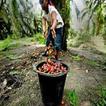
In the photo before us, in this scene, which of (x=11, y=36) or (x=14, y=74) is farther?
(x=11, y=36)

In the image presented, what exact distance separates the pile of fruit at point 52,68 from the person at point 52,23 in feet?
1.87

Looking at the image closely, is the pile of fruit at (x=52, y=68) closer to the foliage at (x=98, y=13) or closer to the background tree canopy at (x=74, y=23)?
the foliage at (x=98, y=13)

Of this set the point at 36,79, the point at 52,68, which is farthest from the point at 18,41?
the point at 52,68

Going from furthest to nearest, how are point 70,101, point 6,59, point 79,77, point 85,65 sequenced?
point 6,59 < point 85,65 < point 79,77 < point 70,101

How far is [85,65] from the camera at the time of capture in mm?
5332

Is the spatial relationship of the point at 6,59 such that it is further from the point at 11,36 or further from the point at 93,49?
the point at 93,49

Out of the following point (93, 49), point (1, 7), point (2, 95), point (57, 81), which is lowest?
point (93, 49)

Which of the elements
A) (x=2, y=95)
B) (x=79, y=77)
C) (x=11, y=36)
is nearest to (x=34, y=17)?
(x=11, y=36)

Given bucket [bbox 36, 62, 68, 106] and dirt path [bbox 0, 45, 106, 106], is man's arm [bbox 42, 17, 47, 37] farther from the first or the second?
bucket [bbox 36, 62, 68, 106]

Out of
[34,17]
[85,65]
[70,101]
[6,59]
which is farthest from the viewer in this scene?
[34,17]

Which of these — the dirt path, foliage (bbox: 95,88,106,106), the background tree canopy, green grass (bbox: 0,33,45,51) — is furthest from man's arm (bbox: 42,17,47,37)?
the background tree canopy

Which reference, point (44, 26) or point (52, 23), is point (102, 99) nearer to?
point (52, 23)

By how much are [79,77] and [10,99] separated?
137 cm

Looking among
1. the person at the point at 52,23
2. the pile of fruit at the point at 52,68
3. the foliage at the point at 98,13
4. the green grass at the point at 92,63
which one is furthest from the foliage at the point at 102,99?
the foliage at the point at 98,13
